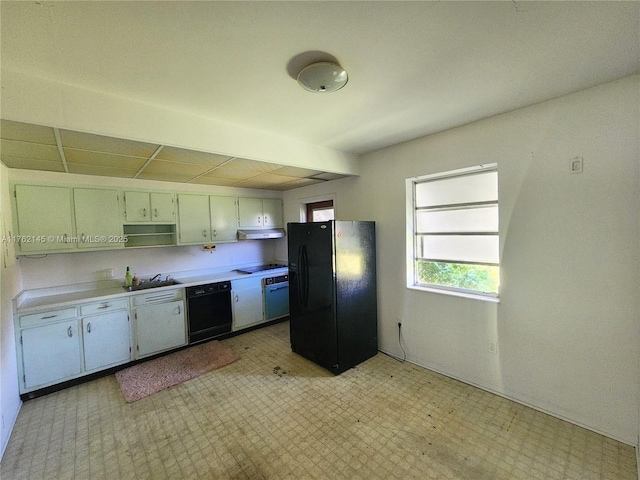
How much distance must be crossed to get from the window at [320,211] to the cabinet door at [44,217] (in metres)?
3.10

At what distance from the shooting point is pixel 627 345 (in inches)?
72.3

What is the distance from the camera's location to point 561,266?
2.07 meters

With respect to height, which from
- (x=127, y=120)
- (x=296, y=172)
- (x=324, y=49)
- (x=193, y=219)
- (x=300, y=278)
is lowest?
(x=300, y=278)

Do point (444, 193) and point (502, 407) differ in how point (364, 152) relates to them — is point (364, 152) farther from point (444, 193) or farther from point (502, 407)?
point (502, 407)

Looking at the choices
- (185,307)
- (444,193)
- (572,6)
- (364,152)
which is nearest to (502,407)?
(444,193)

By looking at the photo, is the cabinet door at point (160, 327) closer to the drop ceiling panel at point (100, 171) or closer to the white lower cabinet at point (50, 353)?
the white lower cabinet at point (50, 353)

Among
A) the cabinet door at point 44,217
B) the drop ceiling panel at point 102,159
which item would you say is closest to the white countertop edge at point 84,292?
the cabinet door at point 44,217

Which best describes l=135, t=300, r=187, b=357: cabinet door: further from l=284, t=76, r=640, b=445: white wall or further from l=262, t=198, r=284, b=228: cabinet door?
l=284, t=76, r=640, b=445: white wall

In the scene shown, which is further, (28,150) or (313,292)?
(313,292)

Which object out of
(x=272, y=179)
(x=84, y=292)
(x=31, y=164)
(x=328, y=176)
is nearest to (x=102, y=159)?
(x=31, y=164)

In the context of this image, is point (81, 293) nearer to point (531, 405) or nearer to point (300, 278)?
point (300, 278)

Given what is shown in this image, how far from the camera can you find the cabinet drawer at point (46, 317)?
254 cm

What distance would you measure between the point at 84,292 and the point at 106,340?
2.29ft

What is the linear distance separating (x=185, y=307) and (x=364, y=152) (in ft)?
10.2
